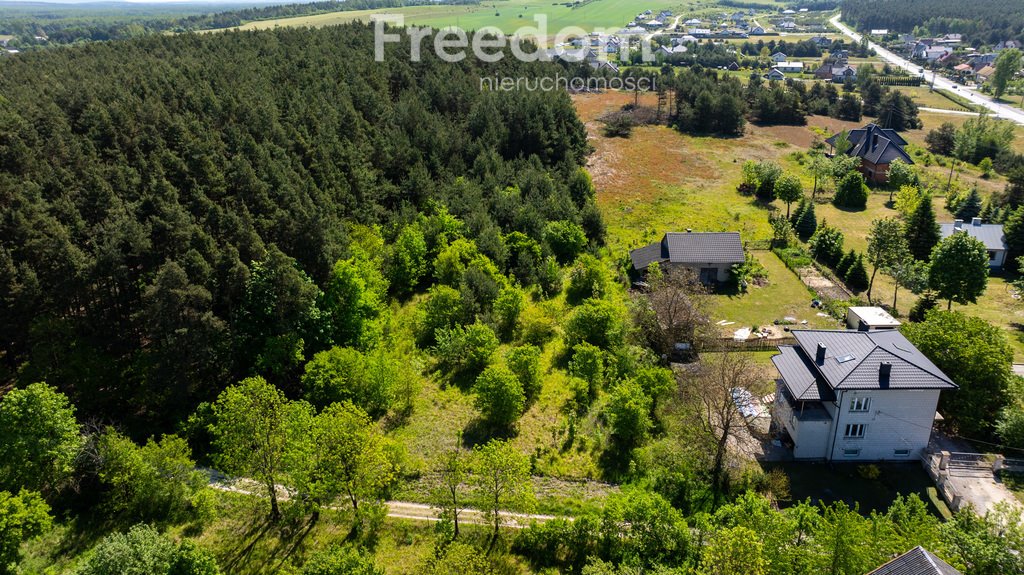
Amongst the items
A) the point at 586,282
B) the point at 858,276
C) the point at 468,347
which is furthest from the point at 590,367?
the point at 858,276

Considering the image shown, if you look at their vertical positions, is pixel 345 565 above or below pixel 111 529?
above

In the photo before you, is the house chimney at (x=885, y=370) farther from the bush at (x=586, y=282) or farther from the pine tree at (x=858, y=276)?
the pine tree at (x=858, y=276)

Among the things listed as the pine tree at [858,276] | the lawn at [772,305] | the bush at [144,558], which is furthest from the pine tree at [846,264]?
the bush at [144,558]

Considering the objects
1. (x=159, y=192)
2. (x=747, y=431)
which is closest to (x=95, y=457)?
(x=159, y=192)

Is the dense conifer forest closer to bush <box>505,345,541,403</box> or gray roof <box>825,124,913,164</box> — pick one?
bush <box>505,345,541,403</box>

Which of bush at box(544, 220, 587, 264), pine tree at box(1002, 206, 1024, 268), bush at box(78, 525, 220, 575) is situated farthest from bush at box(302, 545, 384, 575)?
pine tree at box(1002, 206, 1024, 268)

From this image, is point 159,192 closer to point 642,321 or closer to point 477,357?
point 477,357
